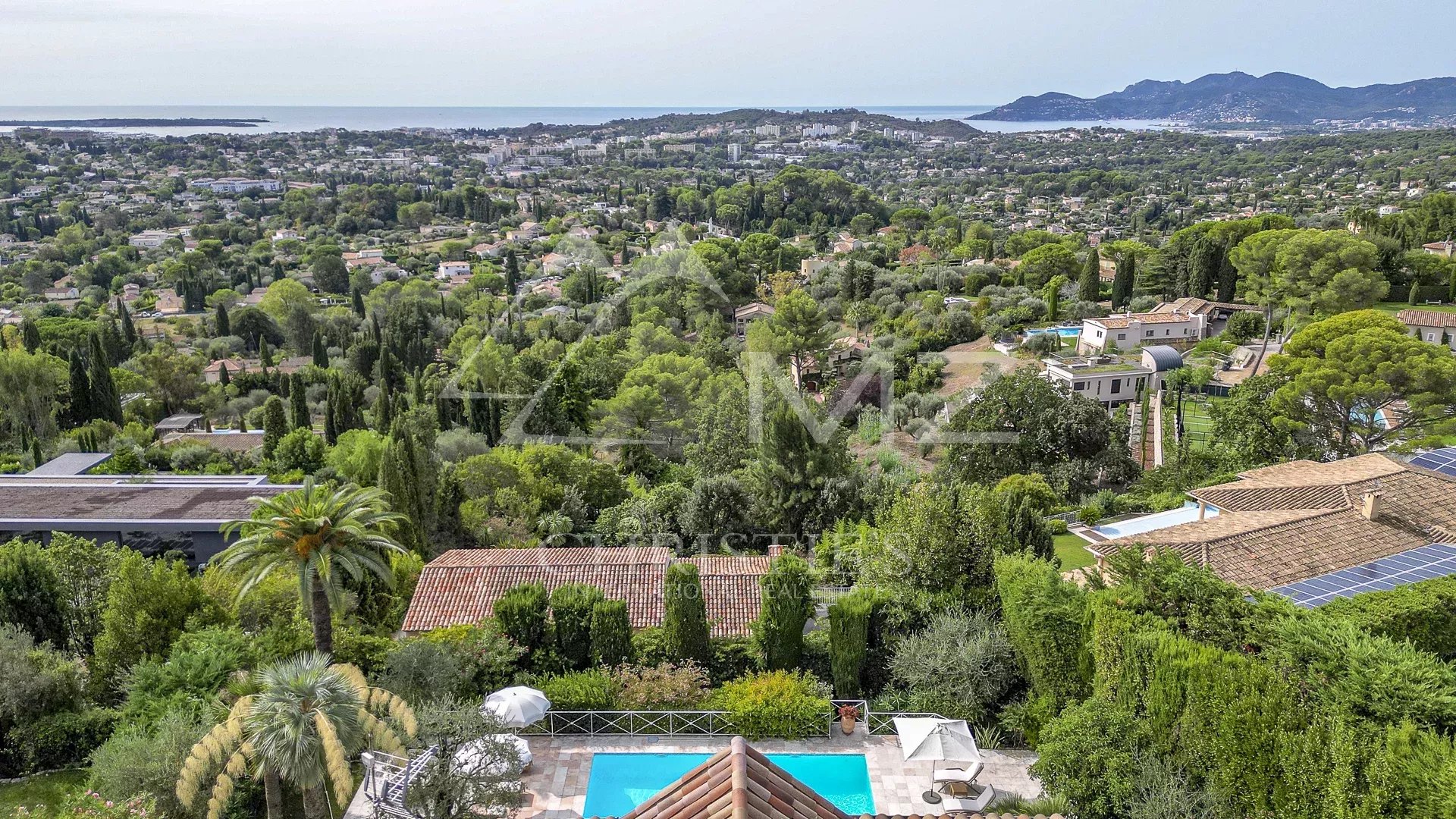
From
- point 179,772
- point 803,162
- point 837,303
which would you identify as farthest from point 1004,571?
point 803,162

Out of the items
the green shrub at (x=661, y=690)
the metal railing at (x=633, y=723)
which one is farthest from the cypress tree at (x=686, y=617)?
the metal railing at (x=633, y=723)

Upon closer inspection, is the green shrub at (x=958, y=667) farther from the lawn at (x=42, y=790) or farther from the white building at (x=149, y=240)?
the white building at (x=149, y=240)

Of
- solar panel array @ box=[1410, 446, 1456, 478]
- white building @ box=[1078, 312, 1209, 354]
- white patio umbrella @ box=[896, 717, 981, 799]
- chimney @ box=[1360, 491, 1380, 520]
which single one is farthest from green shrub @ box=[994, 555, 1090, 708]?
white building @ box=[1078, 312, 1209, 354]

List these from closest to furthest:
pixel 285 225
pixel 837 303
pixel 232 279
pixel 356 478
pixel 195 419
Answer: pixel 356 478
pixel 195 419
pixel 837 303
pixel 232 279
pixel 285 225

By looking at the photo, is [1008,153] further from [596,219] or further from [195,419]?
[195,419]

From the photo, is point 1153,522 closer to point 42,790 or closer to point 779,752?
point 779,752
